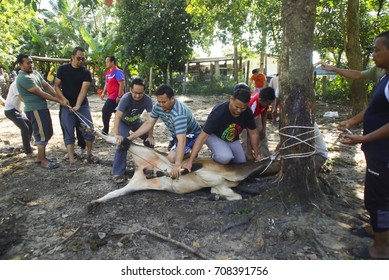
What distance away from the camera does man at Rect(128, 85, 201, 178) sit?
346 centimetres

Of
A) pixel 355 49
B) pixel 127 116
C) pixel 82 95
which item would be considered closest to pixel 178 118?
pixel 127 116

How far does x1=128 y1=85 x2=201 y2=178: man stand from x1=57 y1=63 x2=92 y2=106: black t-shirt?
1648 mm

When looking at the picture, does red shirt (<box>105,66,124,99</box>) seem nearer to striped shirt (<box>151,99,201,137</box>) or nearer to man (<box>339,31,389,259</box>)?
striped shirt (<box>151,99,201,137</box>)

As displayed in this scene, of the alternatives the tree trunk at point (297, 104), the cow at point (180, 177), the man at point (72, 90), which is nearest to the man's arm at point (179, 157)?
the cow at point (180, 177)

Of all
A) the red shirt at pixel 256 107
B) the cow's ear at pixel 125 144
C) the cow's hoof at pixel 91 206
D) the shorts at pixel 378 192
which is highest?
the red shirt at pixel 256 107

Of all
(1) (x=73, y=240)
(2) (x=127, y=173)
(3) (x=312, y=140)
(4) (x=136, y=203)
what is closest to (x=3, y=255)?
(1) (x=73, y=240)

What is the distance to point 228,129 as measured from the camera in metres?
3.81

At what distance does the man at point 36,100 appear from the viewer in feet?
15.2

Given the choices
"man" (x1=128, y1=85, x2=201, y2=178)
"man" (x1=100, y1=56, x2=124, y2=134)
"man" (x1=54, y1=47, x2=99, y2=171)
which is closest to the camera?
"man" (x1=128, y1=85, x2=201, y2=178)

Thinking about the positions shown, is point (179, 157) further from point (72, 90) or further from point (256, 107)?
point (72, 90)

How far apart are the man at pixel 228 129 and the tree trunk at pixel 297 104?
491 millimetres

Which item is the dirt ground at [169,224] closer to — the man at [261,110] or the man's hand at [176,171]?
the man's hand at [176,171]

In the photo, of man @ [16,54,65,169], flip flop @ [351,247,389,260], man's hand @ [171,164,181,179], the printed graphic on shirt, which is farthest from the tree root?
man @ [16,54,65,169]
